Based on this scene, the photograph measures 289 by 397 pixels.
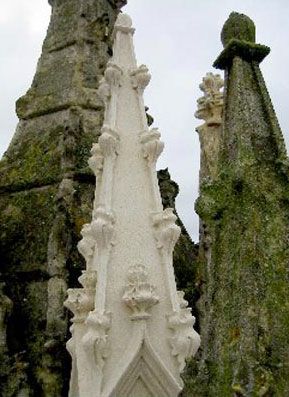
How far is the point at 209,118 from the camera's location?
7.25 m

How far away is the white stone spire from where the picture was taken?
4504 millimetres

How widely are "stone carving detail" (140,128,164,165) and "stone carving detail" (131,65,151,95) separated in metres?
0.65

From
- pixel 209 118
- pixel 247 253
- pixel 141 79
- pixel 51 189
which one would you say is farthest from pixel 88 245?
pixel 209 118

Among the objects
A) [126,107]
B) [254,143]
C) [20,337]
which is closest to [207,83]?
[126,107]

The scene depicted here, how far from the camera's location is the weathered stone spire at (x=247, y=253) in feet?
9.11

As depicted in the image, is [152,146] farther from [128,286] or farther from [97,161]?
[128,286]

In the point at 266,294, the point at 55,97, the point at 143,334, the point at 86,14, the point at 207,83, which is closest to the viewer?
the point at 266,294

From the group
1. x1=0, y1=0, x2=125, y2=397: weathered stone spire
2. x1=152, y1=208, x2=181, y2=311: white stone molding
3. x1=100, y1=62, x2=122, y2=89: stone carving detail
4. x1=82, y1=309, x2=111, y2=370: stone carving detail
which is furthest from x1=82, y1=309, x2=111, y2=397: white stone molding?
x1=100, y1=62, x2=122, y2=89: stone carving detail

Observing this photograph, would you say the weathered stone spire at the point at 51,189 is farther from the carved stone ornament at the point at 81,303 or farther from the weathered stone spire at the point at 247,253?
the weathered stone spire at the point at 247,253

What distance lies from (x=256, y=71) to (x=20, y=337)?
3.78 metres

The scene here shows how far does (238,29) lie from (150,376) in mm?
2497

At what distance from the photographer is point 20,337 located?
6.22 meters

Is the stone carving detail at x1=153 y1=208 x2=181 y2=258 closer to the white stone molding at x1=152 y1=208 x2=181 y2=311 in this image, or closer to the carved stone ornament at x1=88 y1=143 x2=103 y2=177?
the white stone molding at x1=152 y1=208 x2=181 y2=311

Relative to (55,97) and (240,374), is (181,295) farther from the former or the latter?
(55,97)
